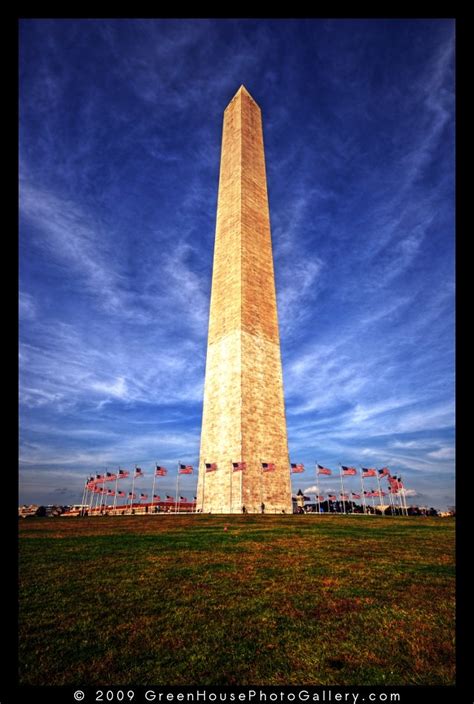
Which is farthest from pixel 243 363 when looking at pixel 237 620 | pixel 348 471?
pixel 237 620

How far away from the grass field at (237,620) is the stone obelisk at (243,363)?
2114cm

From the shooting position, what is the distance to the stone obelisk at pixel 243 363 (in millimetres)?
30766

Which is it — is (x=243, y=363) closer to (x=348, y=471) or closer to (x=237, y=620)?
(x=348, y=471)

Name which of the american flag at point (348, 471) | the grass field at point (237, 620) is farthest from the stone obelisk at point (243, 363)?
the grass field at point (237, 620)

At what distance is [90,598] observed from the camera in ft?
18.2

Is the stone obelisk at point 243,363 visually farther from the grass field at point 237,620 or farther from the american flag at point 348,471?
the grass field at point 237,620

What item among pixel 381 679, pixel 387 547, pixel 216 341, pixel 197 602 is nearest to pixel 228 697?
pixel 381 679

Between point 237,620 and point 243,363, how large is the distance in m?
28.3

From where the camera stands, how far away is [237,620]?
450cm

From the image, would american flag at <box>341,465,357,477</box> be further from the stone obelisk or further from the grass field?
the grass field

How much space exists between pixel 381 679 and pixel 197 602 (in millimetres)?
2776

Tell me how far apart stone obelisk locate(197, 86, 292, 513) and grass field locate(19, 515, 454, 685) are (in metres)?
21.1

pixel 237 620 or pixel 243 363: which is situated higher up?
pixel 243 363
